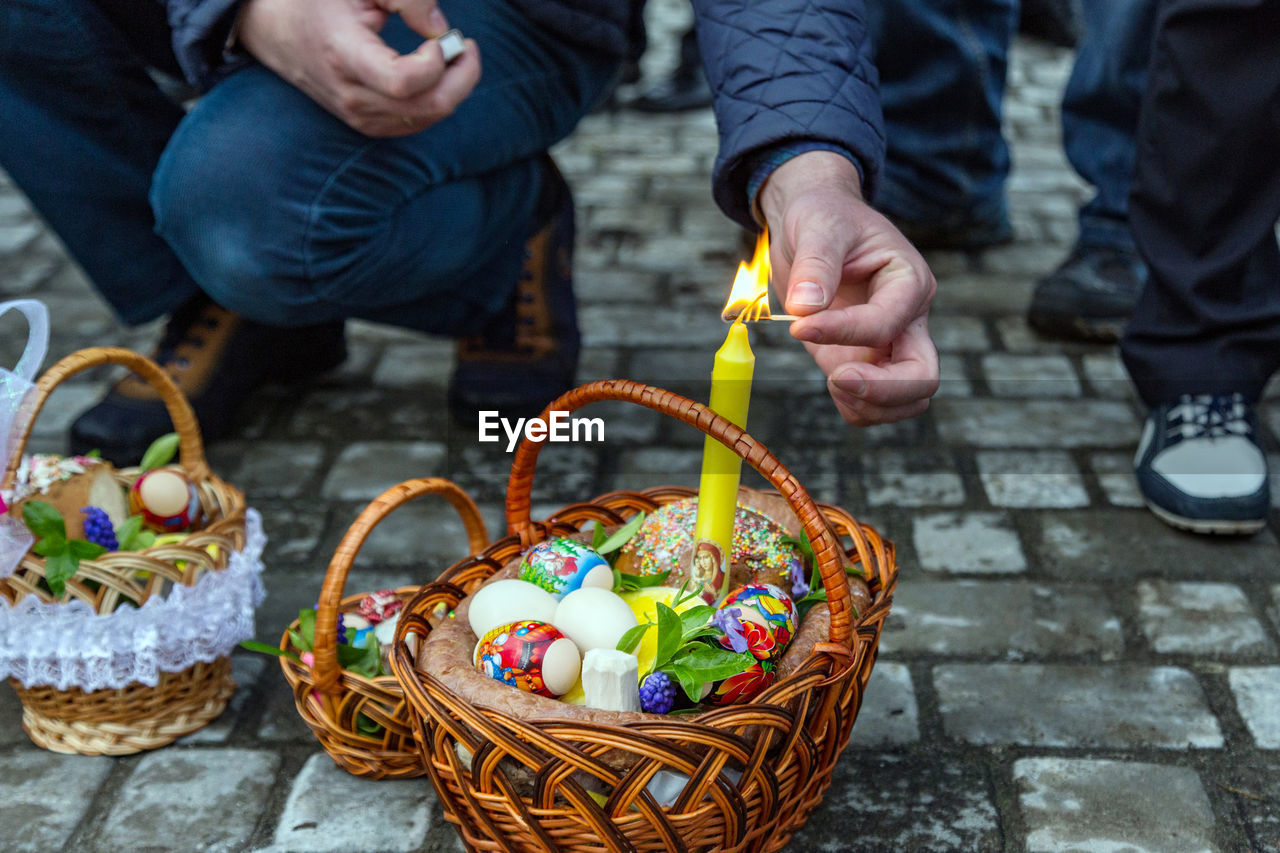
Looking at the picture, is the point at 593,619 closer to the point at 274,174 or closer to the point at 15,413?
the point at 15,413

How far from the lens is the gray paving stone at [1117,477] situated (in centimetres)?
211

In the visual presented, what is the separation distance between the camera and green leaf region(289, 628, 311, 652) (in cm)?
141

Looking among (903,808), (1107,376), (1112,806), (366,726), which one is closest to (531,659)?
(366,726)

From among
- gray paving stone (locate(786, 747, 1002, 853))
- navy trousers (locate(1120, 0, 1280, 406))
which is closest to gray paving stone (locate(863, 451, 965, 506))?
navy trousers (locate(1120, 0, 1280, 406))

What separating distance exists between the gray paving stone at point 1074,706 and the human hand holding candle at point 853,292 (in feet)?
1.73

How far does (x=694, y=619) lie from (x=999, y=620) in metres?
0.77

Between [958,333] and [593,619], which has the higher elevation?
[593,619]

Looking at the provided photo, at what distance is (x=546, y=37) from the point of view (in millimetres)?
2049

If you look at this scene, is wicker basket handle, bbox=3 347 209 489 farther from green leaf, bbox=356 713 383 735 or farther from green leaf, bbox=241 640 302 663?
green leaf, bbox=356 713 383 735

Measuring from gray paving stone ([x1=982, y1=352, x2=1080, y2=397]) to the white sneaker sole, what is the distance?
21.7 inches

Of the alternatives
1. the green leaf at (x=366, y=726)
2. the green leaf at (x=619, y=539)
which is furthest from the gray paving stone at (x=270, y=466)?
the green leaf at (x=619, y=539)

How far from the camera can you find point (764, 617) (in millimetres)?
1202

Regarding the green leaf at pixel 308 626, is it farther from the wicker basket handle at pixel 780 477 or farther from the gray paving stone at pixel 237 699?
the wicker basket handle at pixel 780 477

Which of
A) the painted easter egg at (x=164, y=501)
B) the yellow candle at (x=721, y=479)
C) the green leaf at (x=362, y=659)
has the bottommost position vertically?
the green leaf at (x=362, y=659)
